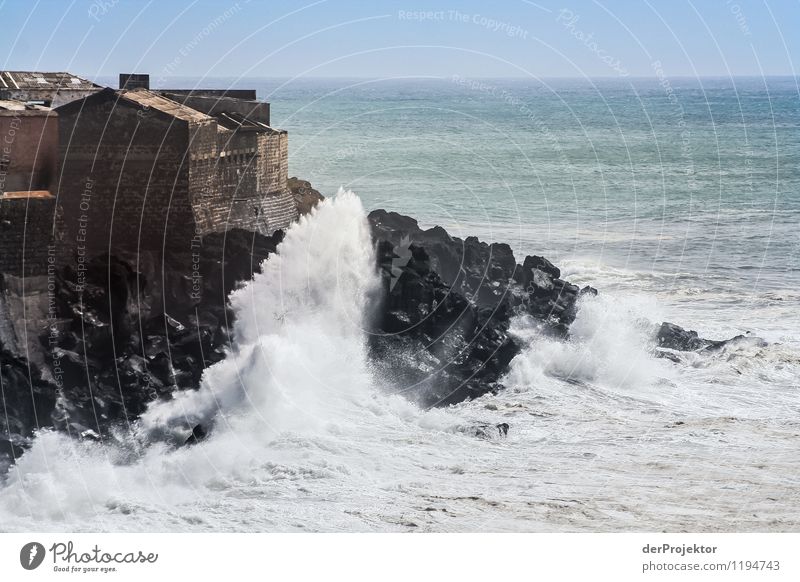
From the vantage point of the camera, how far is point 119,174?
102 ft

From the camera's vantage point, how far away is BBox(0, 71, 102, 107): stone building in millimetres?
33812

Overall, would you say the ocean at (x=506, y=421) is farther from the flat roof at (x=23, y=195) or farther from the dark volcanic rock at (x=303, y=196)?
the flat roof at (x=23, y=195)

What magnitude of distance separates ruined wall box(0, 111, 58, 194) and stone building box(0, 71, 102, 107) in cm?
217

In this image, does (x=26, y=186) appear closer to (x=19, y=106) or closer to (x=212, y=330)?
(x=19, y=106)

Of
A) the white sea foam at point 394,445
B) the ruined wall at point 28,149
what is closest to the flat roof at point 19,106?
the ruined wall at point 28,149

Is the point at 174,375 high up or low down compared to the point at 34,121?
down

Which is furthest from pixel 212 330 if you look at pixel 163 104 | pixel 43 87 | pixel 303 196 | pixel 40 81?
pixel 303 196

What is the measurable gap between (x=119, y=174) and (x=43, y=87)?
5598 millimetres

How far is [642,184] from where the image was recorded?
2768 inches

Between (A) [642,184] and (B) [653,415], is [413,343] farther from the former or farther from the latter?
(A) [642,184]

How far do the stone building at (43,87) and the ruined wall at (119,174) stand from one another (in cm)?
226

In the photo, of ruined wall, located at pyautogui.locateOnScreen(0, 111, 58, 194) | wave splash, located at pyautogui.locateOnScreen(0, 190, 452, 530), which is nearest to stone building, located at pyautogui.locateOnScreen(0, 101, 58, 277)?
ruined wall, located at pyautogui.locateOnScreen(0, 111, 58, 194)

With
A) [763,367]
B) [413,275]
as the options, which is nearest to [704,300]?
[763,367]
